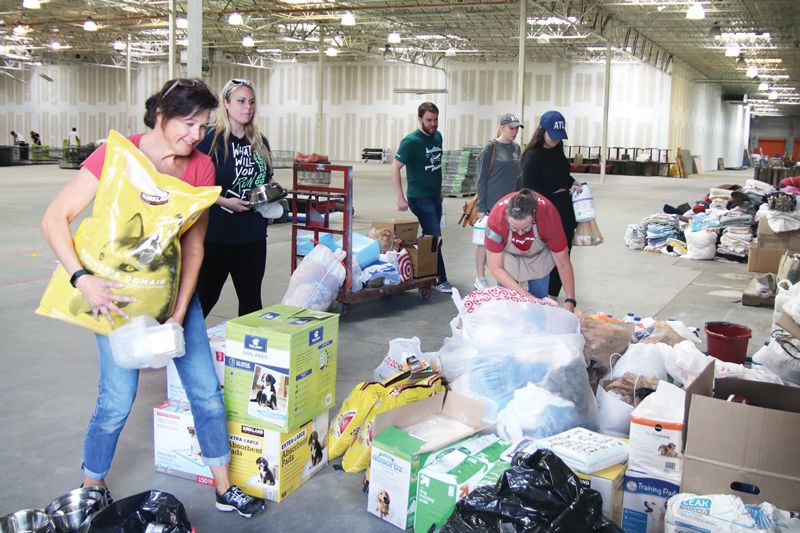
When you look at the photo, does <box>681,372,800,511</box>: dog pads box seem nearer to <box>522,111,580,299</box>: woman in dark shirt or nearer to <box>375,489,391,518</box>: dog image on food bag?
<box>375,489,391,518</box>: dog image on food bag

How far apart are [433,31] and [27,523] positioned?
1021 inches

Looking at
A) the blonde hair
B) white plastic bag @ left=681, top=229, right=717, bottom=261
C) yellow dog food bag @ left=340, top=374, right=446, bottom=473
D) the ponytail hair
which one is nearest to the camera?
yellow dog food bag @ left=340, top=374, right=446, bottom=473

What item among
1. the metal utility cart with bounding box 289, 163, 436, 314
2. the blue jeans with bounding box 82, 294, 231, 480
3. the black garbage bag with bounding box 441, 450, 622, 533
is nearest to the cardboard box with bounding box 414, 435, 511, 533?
the black garbage bag with bounding box 441, 450, 622, 533

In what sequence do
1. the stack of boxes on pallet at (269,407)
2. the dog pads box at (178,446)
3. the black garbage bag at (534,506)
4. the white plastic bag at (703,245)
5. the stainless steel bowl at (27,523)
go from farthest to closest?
1. the white plastic bag at (703,245)
2. the dog pads box at (178,446)
3. the stack of boxes on pallet at (269,407)
4. the stainless steel bowl at (27,523)
5. the black garbage bag at (534,506)

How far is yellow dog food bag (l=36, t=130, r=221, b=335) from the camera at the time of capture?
7.14 ft

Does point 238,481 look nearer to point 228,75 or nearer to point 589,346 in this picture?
point 589,346

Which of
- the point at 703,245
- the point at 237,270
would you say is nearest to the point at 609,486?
the point at 237,270

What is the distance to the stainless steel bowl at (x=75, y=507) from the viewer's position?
2.25 m

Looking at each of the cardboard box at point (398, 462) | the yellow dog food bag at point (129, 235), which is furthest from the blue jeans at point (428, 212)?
the yellow dog food bag at point (129, 235)

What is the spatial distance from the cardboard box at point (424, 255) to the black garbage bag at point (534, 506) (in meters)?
4.09

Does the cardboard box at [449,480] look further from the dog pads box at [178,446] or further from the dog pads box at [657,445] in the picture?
the dog pads box at [178,446]

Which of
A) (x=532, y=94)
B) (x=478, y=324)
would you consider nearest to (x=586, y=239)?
(x=478, y=324)

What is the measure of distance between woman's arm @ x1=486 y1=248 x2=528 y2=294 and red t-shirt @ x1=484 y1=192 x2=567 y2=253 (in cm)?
3

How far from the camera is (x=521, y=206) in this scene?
146 inches
